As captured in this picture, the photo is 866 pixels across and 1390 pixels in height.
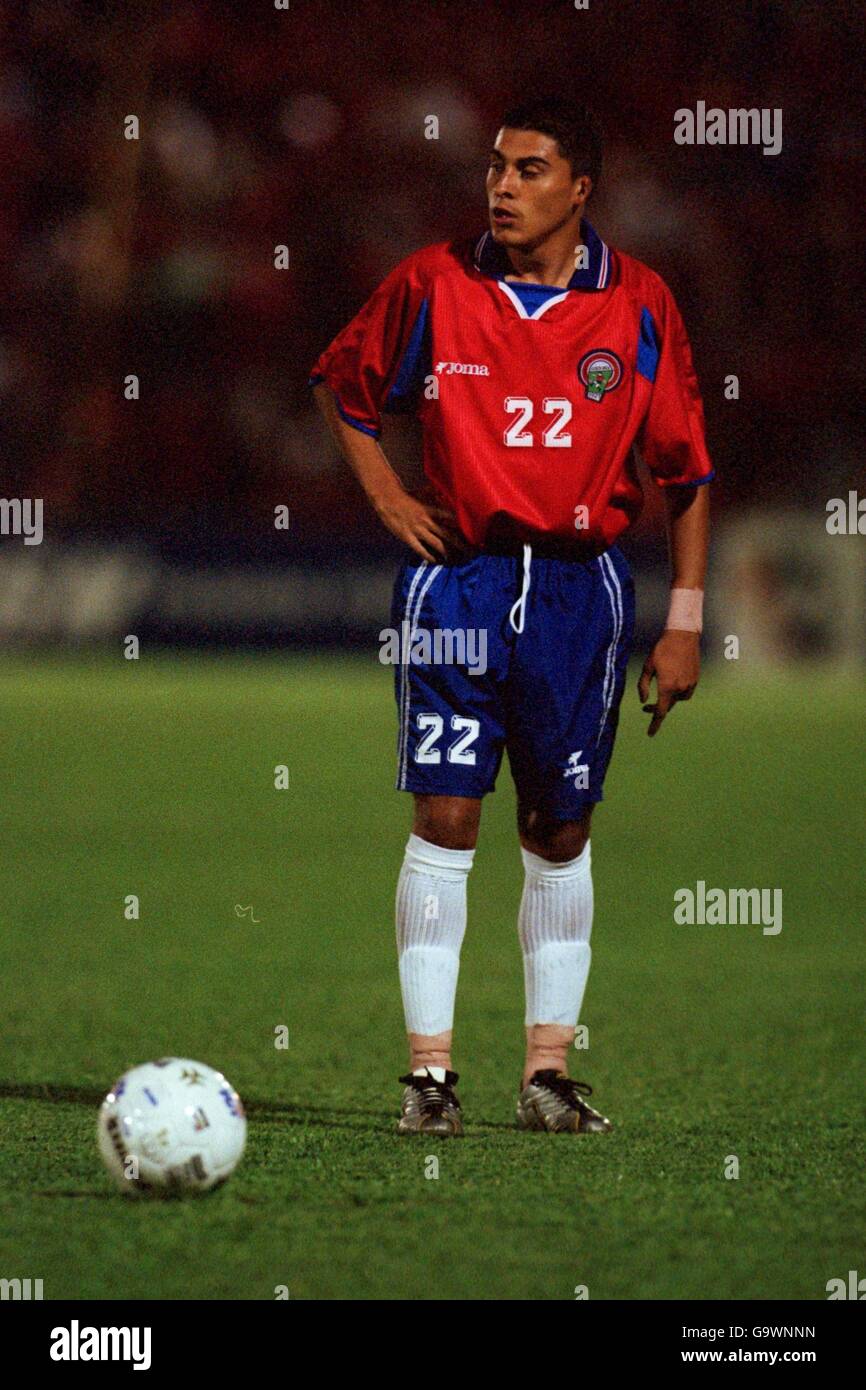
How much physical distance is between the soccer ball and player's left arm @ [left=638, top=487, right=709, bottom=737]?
1.31m

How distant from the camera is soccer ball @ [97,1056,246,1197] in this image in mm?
3418

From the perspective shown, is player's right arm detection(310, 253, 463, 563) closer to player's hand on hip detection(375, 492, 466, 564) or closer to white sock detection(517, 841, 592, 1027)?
player's hand on hip detection(375, 492, 466, 564)

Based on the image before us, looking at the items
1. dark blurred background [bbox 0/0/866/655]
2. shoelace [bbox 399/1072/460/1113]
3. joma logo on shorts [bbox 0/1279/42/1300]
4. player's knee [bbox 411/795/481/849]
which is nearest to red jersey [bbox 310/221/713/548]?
player's knee [bbox 411/795/481/849]

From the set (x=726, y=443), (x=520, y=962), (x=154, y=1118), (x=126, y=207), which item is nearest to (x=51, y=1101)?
(x=154, y=1118)

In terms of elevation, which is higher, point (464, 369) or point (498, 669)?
point (464, 369)

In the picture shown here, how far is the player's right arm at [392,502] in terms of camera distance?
4098 mm

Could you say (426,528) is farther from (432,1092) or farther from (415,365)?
(432,1092)

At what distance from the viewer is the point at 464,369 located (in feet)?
13.5

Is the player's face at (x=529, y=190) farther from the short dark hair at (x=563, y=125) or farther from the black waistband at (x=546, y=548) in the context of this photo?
the black waistband at (x=546, y=548)

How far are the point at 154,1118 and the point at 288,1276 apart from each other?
470 millimetres

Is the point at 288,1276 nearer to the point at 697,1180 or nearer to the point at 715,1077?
the point at 697,1180

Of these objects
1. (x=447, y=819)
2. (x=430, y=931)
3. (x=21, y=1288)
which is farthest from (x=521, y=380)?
(x=21, y=1288)

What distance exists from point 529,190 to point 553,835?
1.27 m
